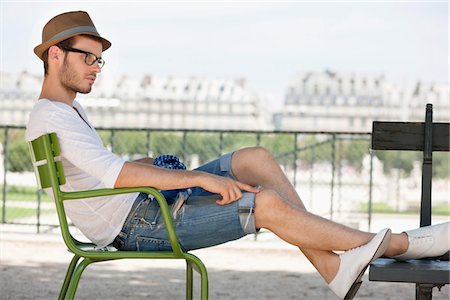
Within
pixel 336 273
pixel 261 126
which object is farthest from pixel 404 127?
pixel 261 126

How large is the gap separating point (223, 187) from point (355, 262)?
16.0 inches

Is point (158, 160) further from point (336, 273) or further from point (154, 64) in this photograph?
point (154, 64)

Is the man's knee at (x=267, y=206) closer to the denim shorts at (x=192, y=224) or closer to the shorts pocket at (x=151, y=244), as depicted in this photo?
the denim shorts at (x=192, y=224)

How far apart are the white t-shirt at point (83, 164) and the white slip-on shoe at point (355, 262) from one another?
0.62 metres

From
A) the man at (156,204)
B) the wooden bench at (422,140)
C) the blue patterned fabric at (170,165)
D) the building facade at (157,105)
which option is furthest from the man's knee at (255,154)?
the building facade at (157,105)

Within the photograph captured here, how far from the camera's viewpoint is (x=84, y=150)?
9.12 ft

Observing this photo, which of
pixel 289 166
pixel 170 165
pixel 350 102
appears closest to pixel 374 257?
pixel 170 165

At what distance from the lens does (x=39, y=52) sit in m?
2.97

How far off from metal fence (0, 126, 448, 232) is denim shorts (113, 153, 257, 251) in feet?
4.16

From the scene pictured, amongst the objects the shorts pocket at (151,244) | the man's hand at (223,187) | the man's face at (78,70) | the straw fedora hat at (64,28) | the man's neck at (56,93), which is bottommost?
the shorts pocket at (151,244)

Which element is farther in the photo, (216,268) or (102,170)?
(216,268)

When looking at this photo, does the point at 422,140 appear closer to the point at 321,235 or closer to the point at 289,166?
the point at 321,235

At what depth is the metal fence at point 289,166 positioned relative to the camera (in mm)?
7855

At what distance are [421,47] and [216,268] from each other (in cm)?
5306
